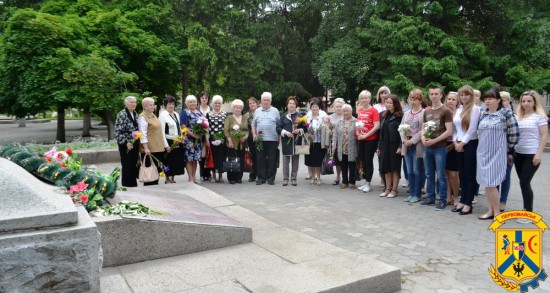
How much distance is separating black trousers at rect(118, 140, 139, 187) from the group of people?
2cm

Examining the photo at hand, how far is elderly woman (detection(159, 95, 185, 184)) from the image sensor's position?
8.45m

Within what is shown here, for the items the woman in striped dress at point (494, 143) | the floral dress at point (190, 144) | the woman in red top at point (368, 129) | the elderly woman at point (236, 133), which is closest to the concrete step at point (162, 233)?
the woman in striped dress at point (494, 143)

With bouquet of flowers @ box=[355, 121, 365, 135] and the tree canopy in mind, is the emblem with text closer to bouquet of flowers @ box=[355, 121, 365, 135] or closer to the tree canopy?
bouquet of flowers @ box=[355, 121, 365, 135]

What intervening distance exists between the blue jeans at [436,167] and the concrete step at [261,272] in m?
3.24

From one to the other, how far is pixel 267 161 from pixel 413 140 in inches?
135

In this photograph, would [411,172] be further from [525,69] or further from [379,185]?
[525,69]

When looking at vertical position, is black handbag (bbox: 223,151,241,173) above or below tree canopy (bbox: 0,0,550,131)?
below

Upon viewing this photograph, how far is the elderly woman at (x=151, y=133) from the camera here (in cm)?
775

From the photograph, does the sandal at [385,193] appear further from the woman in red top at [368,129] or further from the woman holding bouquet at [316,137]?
the woman holding bouquet at [316,137]

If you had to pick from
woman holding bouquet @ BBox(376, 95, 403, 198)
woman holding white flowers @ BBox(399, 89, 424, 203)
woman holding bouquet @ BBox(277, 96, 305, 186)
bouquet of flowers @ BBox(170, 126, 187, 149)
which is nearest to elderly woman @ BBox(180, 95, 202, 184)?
bouquet of flowers @ BBox(170, 126, 187, 149)

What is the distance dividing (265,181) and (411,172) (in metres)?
3.39

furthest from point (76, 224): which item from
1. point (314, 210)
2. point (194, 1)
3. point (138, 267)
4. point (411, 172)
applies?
point (194, 1)

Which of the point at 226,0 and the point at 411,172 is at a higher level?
the point at 226,0

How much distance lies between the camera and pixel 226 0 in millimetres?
25328
